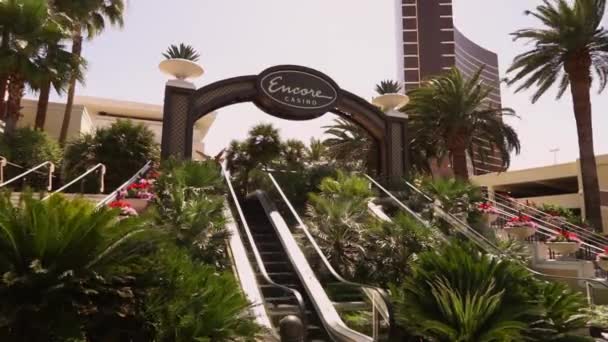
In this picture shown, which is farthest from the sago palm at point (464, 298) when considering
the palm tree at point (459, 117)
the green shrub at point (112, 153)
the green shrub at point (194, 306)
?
the palm tree at point (459, 117)

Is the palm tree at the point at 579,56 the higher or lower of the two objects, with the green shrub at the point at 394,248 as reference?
higher

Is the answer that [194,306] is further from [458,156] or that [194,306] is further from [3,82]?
[458,156]

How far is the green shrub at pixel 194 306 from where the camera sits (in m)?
3.88

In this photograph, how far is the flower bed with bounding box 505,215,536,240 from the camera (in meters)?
11.6

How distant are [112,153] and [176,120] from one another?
509 centimetres

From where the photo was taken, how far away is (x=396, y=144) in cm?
1800

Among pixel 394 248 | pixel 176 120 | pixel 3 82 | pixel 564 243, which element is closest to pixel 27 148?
pixel 3 82

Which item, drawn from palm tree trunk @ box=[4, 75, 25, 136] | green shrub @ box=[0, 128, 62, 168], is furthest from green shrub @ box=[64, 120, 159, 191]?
palm tree trunk @ box=[4, 75, 25, 136]

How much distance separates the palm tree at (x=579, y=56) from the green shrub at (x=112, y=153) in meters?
16.9

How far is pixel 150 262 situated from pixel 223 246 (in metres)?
4.81

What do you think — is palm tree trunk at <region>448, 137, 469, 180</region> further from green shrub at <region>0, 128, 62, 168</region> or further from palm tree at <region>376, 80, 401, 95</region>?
green shrub at <region>0, 128, 62, 168</region>

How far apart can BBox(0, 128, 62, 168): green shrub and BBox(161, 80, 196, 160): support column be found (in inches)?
232

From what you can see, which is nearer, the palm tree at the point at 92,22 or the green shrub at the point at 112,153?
the green shrub at the point at 112,153

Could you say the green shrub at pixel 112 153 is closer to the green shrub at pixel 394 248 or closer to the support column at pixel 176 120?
the support column at pixel 176 120
